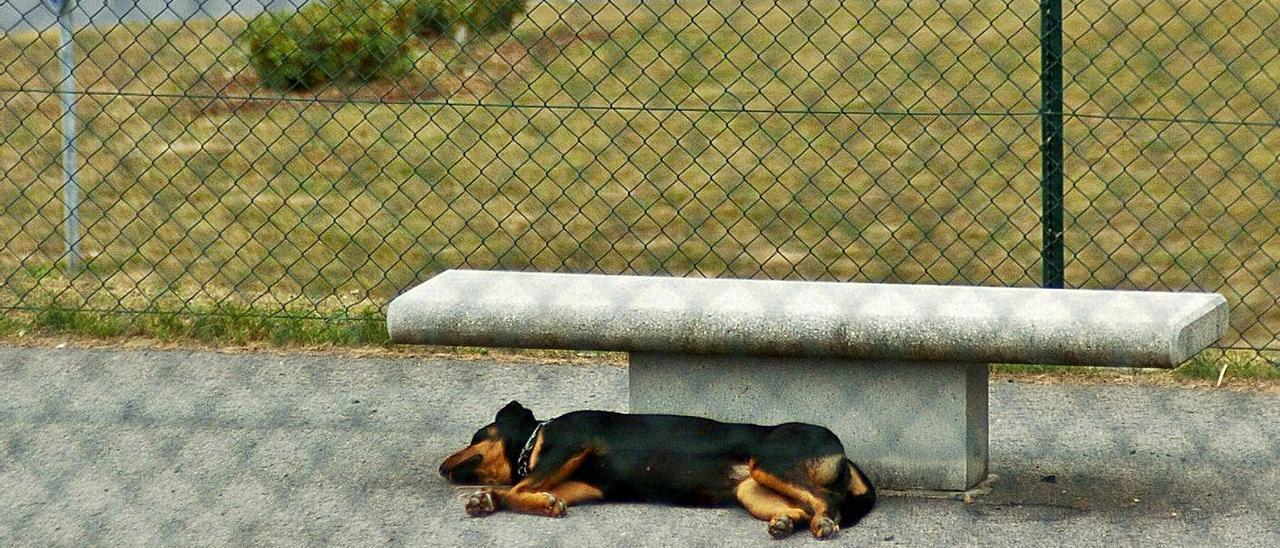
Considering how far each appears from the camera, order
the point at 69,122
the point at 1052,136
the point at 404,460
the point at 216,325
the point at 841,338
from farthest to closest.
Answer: the point at 69,122, the point at 216,325, the point at 1052,136, the point at 404,460, the point at 841,338

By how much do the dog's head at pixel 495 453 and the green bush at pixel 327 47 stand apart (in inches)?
158

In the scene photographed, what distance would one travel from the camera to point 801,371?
378 centimetres

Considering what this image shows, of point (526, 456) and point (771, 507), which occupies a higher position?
point (526, 456)

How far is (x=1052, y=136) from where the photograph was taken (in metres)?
4.73

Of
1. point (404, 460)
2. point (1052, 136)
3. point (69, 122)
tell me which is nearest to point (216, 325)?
point (69, 122)

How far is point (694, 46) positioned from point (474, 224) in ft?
6.50

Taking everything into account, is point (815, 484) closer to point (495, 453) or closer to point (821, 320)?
point (821, 320)

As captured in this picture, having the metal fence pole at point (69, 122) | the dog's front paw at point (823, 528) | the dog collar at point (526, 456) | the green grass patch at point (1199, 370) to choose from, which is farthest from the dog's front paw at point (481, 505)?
the metal fence pole at point (69, 122)

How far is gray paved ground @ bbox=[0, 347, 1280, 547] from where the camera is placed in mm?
3576

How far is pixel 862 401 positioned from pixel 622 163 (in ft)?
13.3

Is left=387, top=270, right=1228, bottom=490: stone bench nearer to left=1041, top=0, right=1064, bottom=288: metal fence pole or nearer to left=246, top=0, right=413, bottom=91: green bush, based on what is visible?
left=1041, top=0, right=1064, bottom=288: metal fence pole

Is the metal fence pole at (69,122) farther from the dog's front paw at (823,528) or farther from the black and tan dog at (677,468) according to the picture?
the dog's front paw at (823,528)

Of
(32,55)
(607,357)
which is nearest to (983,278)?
(607,357)

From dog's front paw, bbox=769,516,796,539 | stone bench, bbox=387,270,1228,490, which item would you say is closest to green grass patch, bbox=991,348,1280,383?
stone bench, bbox=387,270,1228,490
